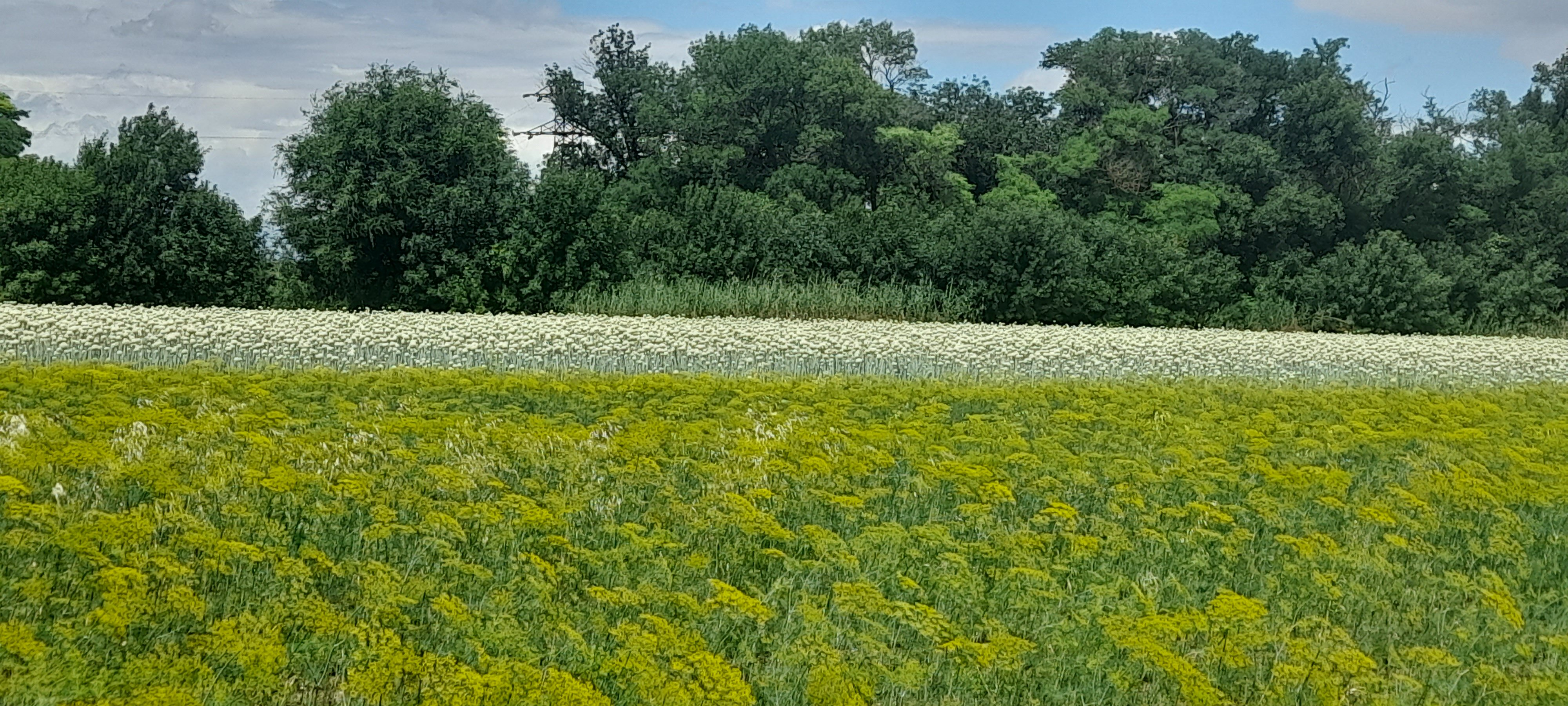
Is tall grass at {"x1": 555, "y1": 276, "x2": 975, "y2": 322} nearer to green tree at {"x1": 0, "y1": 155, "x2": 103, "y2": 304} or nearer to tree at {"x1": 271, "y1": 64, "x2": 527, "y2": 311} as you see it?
tree at {"x1": 271, "y1": 64, "x2": 527, "y2": 311}

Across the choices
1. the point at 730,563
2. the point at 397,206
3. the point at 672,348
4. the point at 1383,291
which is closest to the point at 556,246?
the point at 397,206

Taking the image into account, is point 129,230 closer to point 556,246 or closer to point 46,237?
point 46,237

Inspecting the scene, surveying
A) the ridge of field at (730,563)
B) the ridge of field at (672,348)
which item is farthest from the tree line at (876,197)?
the ridge of field at (730,563)

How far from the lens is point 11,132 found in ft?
202

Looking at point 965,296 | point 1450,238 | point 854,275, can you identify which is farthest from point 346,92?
point 1450,238

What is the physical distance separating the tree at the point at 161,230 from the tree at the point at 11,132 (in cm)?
2063

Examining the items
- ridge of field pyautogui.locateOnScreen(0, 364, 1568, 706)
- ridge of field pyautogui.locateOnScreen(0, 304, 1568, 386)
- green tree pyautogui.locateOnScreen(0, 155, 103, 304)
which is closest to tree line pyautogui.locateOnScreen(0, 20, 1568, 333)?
green tree pyautogui.locateOnScreen(0, 155, 103, 304)

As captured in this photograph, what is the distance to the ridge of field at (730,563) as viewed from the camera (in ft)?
23.3

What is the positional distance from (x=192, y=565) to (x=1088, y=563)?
577 cm

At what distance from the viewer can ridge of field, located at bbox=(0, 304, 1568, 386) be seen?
22.9 m

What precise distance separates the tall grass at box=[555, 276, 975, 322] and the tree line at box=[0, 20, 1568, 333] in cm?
198

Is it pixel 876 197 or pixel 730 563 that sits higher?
pixel 876 197

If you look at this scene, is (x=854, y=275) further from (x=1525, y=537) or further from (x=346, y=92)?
(x=1525, y=537)

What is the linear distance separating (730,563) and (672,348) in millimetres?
14353
